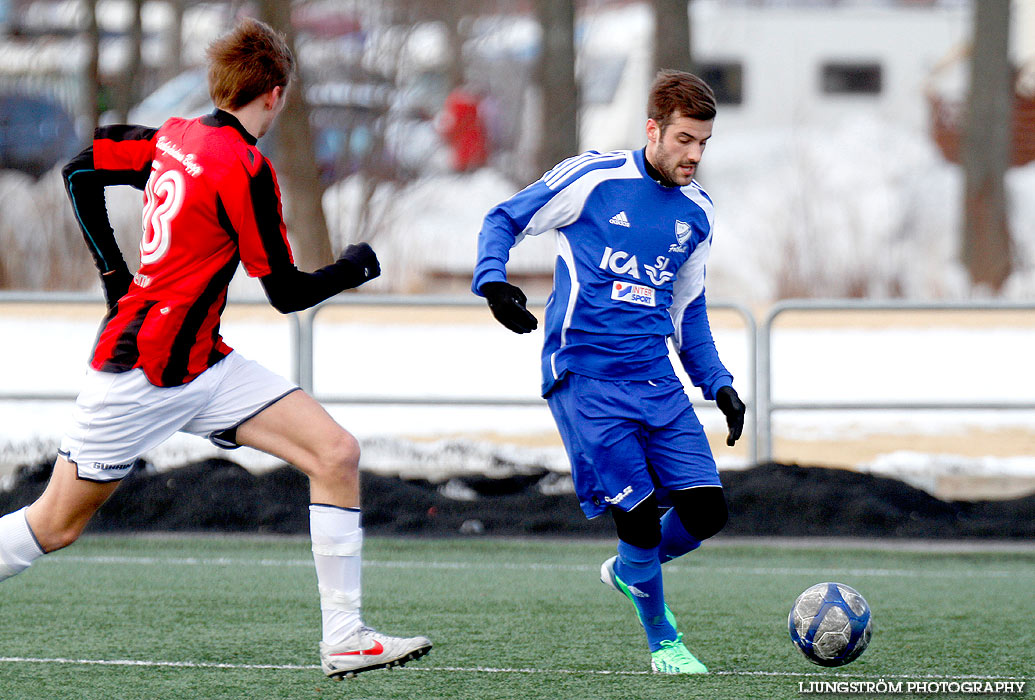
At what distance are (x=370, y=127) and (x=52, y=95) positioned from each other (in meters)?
6.49

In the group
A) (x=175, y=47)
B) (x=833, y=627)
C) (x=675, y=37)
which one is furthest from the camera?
(x=175, y=47)

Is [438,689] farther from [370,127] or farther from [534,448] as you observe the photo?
[370,127]

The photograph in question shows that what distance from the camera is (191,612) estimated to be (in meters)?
6.50

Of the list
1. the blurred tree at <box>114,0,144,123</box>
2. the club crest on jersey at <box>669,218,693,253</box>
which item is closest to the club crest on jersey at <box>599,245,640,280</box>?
the club crest on jersey at <box>669,218,693,253</box>

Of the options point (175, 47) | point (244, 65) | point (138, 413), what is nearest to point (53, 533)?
point (138, 413)

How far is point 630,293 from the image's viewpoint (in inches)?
210

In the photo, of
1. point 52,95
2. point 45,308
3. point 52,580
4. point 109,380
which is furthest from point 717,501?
point 52,95

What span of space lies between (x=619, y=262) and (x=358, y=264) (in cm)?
100

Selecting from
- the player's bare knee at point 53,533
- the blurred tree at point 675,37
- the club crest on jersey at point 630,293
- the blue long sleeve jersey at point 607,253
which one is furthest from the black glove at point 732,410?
the blurred tree at point 675,37

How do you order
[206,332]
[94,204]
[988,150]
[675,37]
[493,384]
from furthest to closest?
[988,150] < [675,37] < [493,384] < [94,204] < [206,332]

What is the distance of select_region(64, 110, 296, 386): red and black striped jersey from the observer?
4.51 meters

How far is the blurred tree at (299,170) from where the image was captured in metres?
16.2

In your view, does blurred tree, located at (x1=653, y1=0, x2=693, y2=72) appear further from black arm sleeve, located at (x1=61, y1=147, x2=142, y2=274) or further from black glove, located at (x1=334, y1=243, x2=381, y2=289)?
black arm sleeve, located at (x1=61, y1=147, x2=142, y2=274)

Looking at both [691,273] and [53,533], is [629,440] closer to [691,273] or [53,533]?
[691,273]
